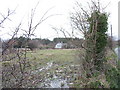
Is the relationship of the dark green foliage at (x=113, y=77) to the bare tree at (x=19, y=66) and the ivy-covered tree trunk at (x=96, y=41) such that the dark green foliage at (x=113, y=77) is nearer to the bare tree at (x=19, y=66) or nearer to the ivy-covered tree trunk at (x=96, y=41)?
the ivy-covered tree trunk at (x=96, y=41)

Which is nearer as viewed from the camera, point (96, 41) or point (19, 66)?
point (19, 66)

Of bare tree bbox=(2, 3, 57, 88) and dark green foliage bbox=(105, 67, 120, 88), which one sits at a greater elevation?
bare tree bbox=(2, 3, 57, 88)

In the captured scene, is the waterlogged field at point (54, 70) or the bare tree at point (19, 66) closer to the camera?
the bare tree at point (19, 66)

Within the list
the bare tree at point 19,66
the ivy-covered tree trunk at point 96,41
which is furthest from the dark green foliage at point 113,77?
the bare tree at point 19,66

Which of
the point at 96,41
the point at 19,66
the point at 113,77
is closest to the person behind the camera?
the point at 19,66

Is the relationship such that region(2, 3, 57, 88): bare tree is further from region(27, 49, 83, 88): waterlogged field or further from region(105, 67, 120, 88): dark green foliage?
region(105, 67, 120, 88): dark green foliage

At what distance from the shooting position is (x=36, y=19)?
1.84m

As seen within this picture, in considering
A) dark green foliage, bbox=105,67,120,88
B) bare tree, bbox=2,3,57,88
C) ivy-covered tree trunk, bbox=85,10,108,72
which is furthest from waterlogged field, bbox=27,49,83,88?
dark green foliage, bbox=105,67,120,88

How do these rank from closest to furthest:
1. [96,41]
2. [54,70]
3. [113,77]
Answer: [113,77] < [96,41] < [54,70]

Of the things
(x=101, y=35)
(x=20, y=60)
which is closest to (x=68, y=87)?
(x=101, y=35)

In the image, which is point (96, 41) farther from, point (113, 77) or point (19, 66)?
point (19, 66)

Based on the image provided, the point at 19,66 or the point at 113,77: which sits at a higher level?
the point at 19,66

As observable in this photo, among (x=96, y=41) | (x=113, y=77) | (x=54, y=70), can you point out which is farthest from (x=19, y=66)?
(x=54, y=70)

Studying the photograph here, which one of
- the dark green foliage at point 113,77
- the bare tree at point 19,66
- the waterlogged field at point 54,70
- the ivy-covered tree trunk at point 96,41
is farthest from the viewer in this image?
the ivy-covered tree trunk at point 96,41
